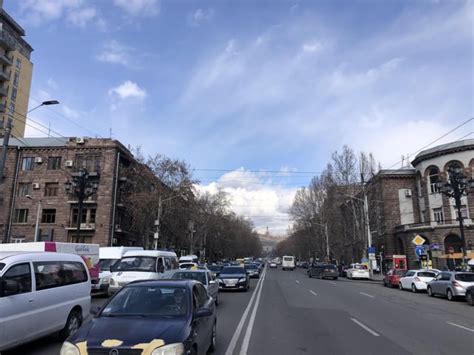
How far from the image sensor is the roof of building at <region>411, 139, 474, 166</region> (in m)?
50.0

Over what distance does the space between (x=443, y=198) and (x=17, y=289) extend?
53973 mm

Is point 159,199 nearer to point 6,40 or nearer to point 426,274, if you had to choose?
point 426,274

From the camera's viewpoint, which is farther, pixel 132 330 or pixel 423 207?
pixel 423 207

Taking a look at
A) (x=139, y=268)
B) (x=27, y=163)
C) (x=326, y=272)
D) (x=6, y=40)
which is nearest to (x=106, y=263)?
Answer: (x=139, y=268)

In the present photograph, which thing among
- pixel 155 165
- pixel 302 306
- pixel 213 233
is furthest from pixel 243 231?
pixel 302 306

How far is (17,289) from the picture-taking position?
23.5 feet

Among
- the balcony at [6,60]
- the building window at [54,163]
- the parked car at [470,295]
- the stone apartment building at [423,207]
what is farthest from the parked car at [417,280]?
the balcony at [6,60]

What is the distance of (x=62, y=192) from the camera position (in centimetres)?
5012

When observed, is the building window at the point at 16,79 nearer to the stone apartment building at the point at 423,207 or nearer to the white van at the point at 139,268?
the stone apartment building at the point at 423,207

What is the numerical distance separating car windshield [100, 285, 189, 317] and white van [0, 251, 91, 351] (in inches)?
79.3

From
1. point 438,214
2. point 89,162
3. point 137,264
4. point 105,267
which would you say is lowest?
point 105,267

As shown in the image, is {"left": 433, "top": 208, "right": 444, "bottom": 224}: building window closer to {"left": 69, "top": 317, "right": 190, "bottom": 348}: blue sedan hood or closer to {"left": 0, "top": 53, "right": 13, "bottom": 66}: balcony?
{"left": 69, "top": 317, "right": 190, "bottom": 348}: blue sedan hood

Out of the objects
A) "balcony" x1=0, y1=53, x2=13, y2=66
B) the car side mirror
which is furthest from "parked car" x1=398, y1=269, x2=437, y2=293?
"balcony" x1=0, y1=53, x2=13, y2=66

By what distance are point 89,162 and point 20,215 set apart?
1096cm
